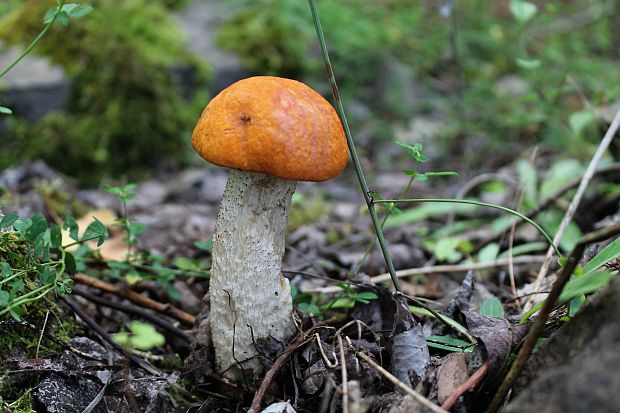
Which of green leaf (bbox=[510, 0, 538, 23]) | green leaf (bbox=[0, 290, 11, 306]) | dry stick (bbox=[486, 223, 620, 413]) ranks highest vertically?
green leaf (bbox=[510, 0, 538, 23])

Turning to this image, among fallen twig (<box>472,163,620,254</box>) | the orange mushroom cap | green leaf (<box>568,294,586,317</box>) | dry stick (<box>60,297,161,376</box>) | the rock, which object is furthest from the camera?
fallen twig (<box>472,163,620,254</box>)

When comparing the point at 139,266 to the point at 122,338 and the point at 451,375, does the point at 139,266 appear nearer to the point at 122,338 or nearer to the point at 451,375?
the point at 122,338

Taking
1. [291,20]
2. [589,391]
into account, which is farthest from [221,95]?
[291,20]

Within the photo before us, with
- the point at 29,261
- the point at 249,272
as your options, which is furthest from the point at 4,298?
the point at 249,272

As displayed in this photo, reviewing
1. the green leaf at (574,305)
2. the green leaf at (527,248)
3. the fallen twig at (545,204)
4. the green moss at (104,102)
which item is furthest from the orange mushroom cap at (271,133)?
the green moss at (104,102)

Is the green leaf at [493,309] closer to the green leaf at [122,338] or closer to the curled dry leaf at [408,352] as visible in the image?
the curled dry leaf at [408,352]

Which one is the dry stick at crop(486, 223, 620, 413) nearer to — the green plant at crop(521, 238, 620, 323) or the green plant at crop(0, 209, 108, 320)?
the green plant at crop(521, 238, 620, 323)

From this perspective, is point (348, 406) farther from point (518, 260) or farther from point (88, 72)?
point (88, 72)

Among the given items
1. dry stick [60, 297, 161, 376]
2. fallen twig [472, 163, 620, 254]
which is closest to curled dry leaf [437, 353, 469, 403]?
dry stick [60, 297, 161, 376]
